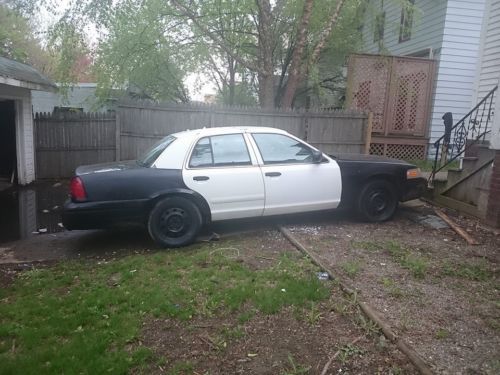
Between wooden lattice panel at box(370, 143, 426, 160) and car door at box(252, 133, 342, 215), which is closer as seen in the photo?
car door at box(252, 133, 342, 215)

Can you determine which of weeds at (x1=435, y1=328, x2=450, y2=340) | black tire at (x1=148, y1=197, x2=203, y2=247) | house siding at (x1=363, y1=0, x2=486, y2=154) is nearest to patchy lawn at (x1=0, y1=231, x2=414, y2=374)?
weeds at (x1=435, y1=328, x2=450, y2=340)

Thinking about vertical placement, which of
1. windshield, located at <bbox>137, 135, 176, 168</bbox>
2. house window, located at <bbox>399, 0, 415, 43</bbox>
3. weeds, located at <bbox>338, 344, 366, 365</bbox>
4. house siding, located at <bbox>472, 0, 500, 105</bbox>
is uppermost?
house window, located at <bbox>399, 0, 415, 43</bbox>

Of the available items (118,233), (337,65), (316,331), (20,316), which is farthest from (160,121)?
(337,65)

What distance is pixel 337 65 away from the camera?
706 inches

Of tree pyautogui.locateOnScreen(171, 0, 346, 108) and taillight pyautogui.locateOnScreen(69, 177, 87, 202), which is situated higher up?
tree pyautogui.locateOnScreen(171, 0, 346, 108)

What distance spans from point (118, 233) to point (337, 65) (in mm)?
13965

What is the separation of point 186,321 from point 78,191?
263cm

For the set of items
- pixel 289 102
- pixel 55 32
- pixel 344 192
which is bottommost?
pixel 344 192

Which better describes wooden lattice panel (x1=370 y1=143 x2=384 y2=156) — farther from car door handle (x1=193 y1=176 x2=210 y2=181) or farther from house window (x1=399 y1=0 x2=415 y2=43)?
car door handle (x1=193 y1=176 x2=210 y2=181)

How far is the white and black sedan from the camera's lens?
5449 millimetres

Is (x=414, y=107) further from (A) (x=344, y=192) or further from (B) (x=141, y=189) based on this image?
(B) (x=141, y=189)

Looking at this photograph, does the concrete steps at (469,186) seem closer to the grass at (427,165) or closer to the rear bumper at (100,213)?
the grass at (427,165)

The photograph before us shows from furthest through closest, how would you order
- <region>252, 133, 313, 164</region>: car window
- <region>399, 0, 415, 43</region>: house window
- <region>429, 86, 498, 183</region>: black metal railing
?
<region>399, 0, 415, 43</region>: house window, <region>429, 86, 498, 183</region>: black metal railing, <region>252, 133, 313, 164</region>: car window

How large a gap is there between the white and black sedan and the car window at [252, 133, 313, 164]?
0.05 ft
